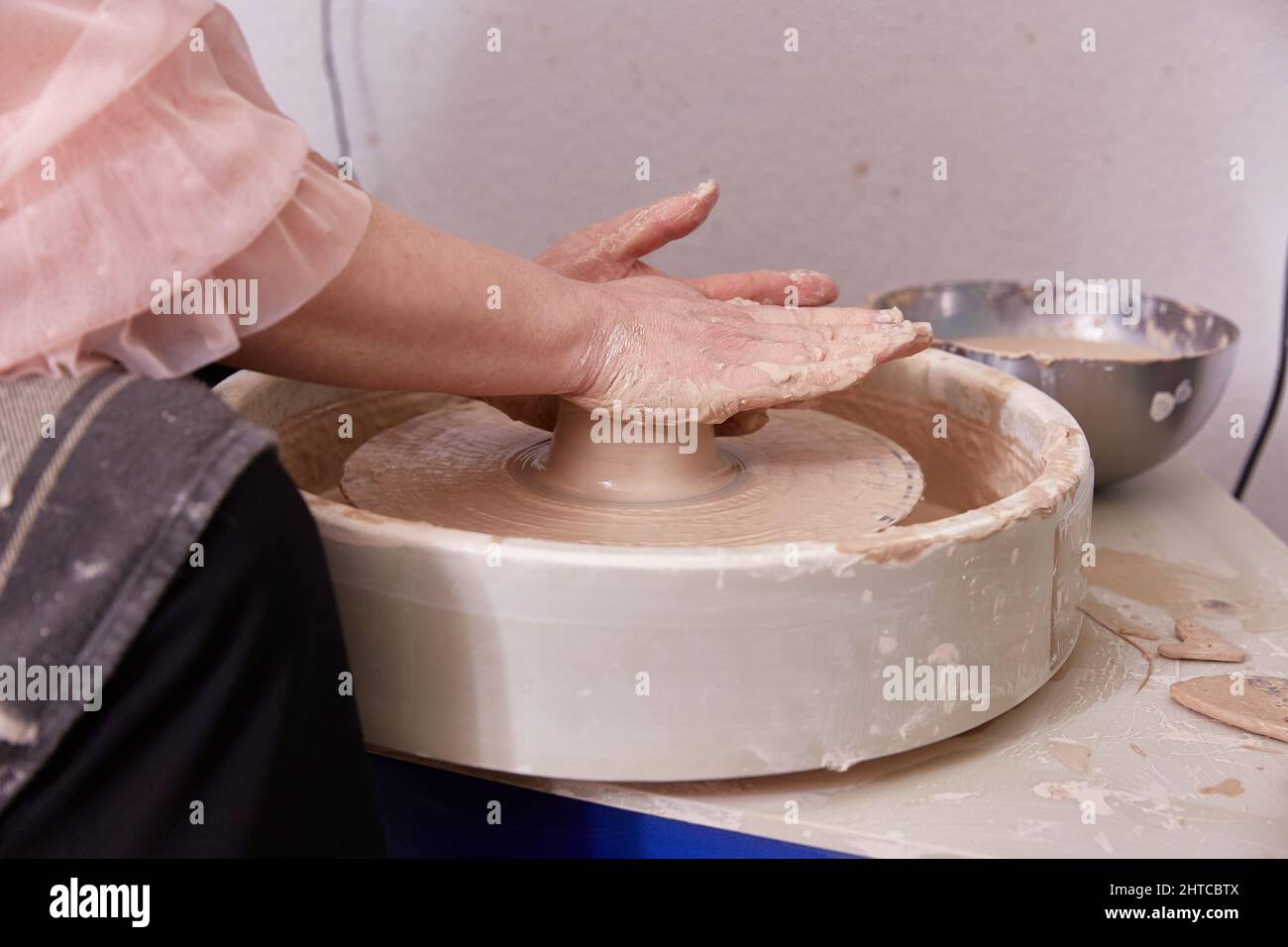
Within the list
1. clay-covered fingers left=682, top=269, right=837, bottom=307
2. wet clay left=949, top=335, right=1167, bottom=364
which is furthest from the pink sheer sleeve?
wet clay left=949, top=335, right=1167, bottom=364

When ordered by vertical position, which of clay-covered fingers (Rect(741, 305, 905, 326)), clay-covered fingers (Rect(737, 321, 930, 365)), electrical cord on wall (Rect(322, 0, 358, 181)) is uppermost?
electrical cord on wall (Rect(322, 0, 358, 181))

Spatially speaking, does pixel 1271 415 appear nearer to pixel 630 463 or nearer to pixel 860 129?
pixel 860 129

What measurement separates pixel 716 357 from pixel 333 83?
4.41ft

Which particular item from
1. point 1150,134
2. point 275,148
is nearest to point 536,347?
point 275,148

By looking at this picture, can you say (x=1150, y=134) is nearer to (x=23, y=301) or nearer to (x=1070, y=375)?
(x=1070, y=375)

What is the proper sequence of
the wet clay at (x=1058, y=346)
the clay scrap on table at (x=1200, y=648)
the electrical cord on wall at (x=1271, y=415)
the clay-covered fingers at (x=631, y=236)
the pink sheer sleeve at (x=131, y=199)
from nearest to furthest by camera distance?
the pink sheer sleeve at (x=131, y=199)
the clay scrap on table at (x=1200, y=648)
the clay-covered fingers at (x=631, y=236)
the wet clay at (x=1058, y=346)
the electrical cord on wall at (x=1271, y=415)

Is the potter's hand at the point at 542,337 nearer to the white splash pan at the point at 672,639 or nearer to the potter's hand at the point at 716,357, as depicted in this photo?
the potter's hand at the point at 716,357

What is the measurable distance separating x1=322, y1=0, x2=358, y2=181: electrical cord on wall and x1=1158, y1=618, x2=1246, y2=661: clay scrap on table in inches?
61.7

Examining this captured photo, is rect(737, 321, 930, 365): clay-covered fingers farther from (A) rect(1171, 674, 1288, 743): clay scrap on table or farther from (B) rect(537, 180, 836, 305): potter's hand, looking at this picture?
(A) rect(1171, 674, 1288, 743): clay scrap on table

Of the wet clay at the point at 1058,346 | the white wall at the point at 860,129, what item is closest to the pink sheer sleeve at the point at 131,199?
the wet clay at the point at 1058,346

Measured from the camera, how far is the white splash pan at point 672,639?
82 cm

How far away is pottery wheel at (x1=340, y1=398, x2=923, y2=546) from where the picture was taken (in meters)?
1.06

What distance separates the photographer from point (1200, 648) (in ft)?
3.70

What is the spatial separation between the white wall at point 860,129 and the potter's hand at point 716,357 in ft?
3.31
